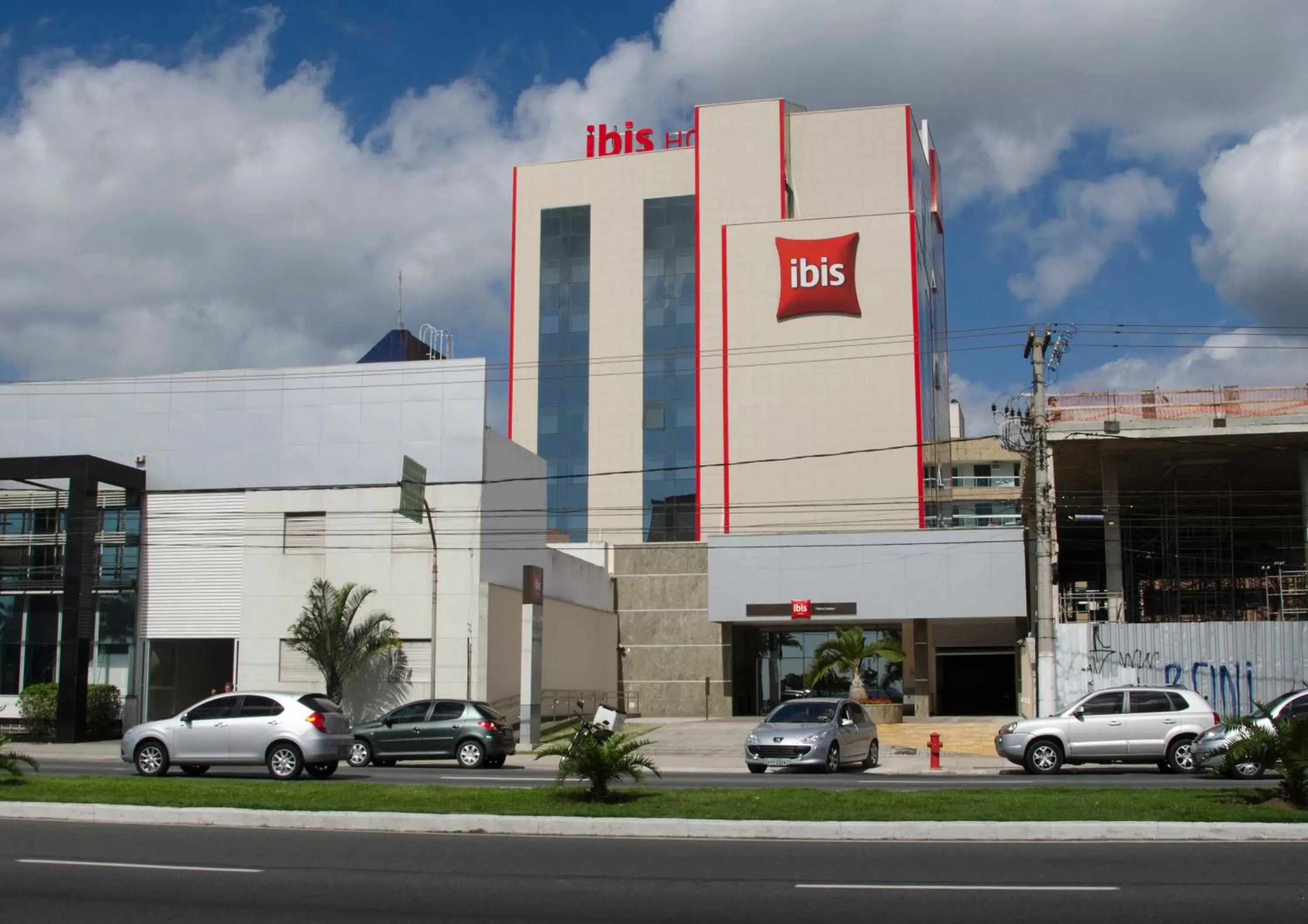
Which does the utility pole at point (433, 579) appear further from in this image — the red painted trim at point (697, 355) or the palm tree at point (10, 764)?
the red painted trim at point (697, 355)

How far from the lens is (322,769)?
22312 mm

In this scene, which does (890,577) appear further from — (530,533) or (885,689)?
(530,533)

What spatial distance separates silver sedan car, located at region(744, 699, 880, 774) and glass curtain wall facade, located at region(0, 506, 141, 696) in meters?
22.5

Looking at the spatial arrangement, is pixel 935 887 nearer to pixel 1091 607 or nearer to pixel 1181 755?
pixel 1181 755

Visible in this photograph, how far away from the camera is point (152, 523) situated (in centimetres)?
3916

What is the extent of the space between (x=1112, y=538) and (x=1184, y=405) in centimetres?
506

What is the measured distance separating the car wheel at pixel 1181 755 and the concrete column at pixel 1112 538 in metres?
17.2

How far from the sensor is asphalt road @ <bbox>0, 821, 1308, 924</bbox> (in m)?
9.56

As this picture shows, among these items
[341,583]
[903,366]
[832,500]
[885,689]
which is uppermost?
[903,366]

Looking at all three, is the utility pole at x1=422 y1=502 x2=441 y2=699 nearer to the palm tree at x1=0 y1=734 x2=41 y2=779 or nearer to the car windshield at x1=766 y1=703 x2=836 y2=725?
the car windshield at x1=766 y1=703 x2=836 y2=725

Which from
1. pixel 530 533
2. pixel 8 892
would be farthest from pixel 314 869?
pixel 530 533

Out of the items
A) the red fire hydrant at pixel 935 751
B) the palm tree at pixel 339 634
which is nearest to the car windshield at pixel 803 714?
the red fire hydrant at pixel 935 751

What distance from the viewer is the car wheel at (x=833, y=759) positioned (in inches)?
967

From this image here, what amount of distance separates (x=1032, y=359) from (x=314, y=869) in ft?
89.6
